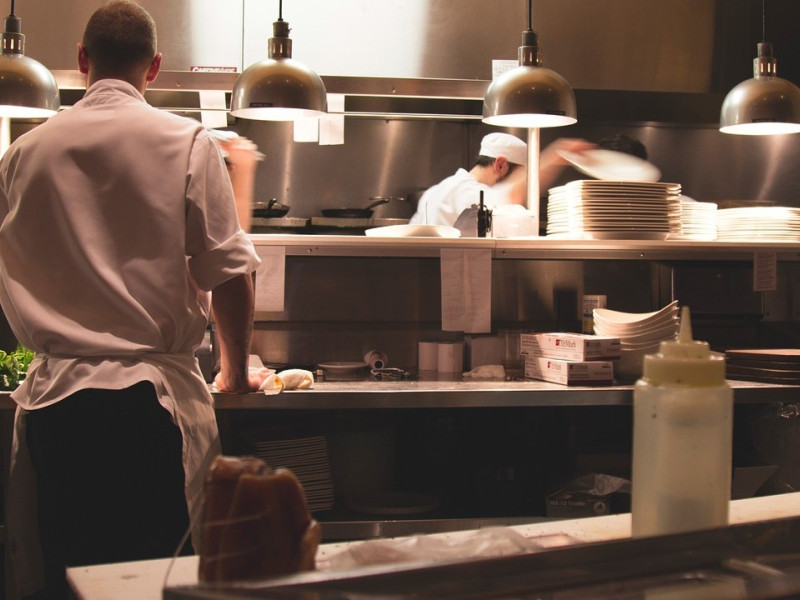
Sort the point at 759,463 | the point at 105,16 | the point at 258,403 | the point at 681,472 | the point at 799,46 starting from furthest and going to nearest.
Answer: the point at 799,46 → the point at 759,463 → the point at 258,403 → the point at 105,16 → the point at 681,472

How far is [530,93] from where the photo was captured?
304cm

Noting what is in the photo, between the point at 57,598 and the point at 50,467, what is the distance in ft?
0.98

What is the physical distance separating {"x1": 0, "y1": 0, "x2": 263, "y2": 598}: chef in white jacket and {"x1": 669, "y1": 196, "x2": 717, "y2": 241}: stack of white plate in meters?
2.27

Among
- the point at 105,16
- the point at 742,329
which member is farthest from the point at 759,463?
the point at 105,16

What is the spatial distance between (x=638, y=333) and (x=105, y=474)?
6.71 ft

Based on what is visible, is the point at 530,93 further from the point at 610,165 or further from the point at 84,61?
the point at 84,61

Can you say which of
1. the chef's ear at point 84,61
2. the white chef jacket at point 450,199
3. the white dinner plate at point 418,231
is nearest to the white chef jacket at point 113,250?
the chef's ear at point 84,61

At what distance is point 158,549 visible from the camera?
1.88m

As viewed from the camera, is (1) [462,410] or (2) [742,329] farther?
(2) [742,329]

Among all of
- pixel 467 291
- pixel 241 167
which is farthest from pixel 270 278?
pixel 467 291

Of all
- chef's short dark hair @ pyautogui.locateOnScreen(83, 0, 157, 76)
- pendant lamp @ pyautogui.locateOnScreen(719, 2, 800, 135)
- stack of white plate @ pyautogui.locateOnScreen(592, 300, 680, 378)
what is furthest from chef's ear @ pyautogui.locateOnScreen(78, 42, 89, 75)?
pendant lamp @ pyautogui.locateOnScreen(719, 2, 800, 135)

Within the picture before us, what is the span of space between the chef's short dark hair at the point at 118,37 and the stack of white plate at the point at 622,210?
190cm

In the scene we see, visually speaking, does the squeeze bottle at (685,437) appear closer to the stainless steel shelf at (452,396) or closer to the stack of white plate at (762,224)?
the stainless steel shelf at (452,396)

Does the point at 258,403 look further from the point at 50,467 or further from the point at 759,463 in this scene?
the point at 759,463
